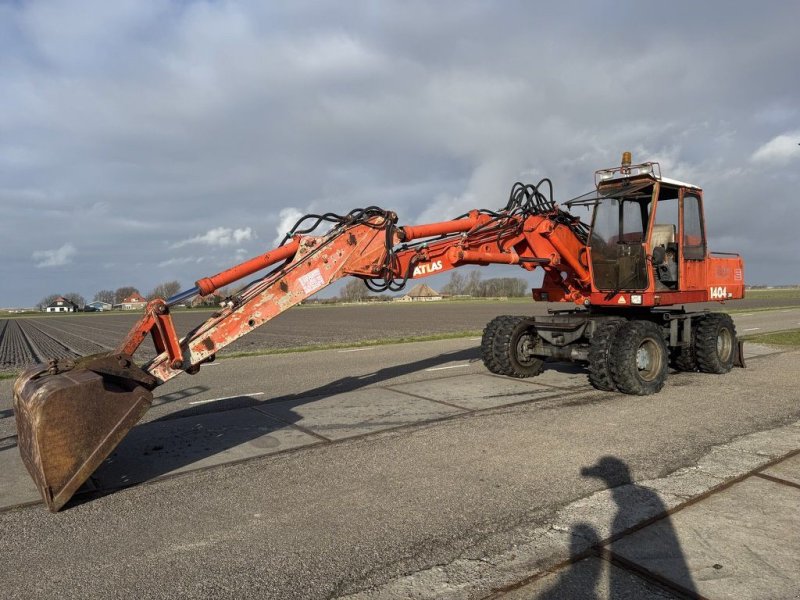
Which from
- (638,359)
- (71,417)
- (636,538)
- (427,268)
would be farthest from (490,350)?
(71,417)

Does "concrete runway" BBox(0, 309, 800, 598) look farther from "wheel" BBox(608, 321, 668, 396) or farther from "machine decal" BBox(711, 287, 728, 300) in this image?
"machine decal" BBox(711, 287, 728, 300)

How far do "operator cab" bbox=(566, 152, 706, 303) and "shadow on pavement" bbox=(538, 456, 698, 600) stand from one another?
17.4 feet

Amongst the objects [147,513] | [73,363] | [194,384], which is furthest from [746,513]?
[194,384]

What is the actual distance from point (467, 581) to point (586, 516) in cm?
130

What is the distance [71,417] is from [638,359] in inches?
305

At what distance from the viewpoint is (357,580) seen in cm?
344

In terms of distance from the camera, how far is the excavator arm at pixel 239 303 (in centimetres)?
457

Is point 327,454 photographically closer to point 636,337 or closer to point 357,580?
point 357,580

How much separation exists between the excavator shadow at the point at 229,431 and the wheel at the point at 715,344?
553 cm

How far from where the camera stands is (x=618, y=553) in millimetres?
3715

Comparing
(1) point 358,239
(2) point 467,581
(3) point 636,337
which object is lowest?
(2) point 467,581

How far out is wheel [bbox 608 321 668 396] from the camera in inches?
341

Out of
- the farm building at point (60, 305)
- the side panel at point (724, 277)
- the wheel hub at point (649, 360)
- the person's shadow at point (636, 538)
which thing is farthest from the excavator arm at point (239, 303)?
the farm building at point (60, 305)

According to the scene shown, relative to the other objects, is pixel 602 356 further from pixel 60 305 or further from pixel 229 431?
pixel 60 305
